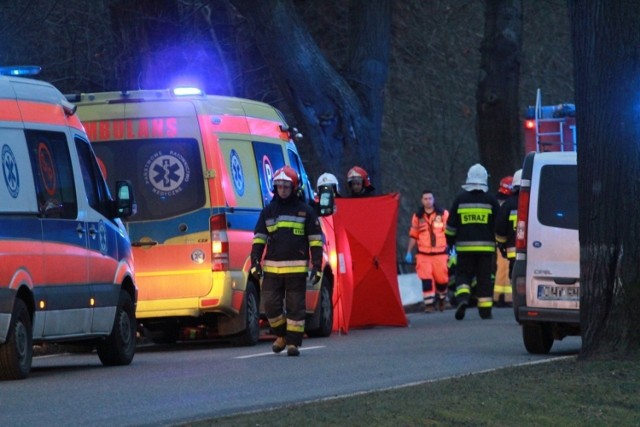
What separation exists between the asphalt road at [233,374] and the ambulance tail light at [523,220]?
99cm

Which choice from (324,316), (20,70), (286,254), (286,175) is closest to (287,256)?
(286,254)

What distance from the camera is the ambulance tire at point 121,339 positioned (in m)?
15.8

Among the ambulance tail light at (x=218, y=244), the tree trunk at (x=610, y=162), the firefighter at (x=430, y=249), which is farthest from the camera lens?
the firefighter at (x=430, y=249)

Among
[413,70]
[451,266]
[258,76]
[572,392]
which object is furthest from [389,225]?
[413,70]

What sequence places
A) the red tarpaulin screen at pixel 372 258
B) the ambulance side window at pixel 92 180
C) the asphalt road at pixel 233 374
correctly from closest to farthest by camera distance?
the asphalt road at pixel 233 374
the ambulance side window at pixel 92 180
the red tarpaulin screen at pixel 372 258

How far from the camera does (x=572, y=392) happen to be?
38.2 feet

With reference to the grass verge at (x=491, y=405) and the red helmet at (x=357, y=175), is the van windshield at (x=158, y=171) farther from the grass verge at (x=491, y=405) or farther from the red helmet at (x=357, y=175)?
the grass verge at (x=491, y=405)

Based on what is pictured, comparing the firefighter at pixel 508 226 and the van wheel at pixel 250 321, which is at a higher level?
the firefighter at pixel 508 226

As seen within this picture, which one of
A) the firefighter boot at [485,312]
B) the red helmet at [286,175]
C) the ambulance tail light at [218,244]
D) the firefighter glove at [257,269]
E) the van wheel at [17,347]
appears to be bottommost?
the firefighter boot at [485,312]

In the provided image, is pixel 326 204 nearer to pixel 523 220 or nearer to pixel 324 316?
pixel 324 316

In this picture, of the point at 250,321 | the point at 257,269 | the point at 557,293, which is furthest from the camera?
the point at 250,321

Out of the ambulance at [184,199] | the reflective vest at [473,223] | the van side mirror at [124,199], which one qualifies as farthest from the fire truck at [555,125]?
the van side mirror at [124,199]

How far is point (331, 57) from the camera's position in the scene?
32125 mm

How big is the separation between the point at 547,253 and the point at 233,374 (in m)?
3.43
